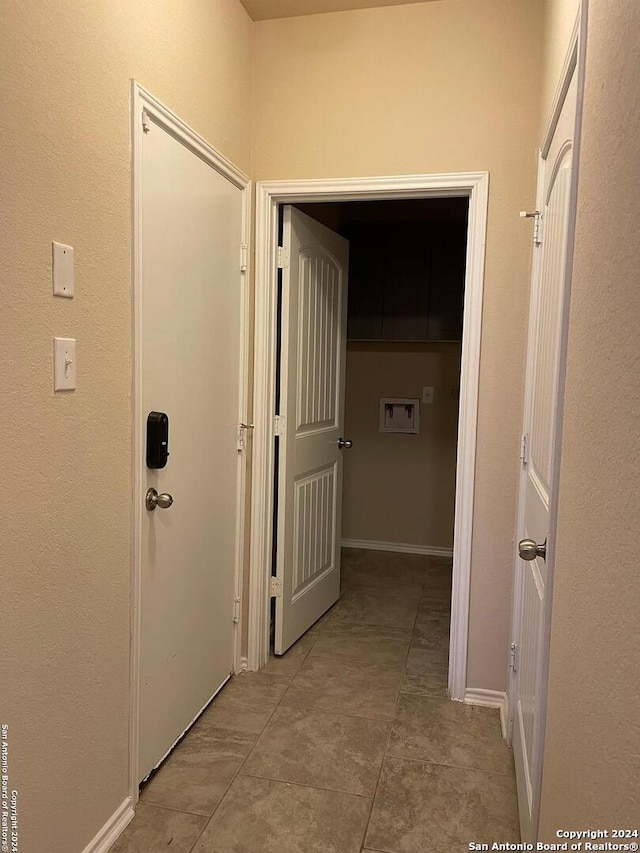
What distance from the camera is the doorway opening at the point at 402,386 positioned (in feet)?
14.5

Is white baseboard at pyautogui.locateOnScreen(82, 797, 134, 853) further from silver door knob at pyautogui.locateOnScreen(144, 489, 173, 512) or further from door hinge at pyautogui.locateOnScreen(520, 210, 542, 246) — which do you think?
door hinge at pyautogui.locateOnScreen(520, 210, 542, 246)

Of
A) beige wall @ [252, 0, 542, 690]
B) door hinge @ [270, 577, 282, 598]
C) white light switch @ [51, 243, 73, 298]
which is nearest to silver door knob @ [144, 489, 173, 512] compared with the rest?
white light switch @ [51, 243, 73, 298]

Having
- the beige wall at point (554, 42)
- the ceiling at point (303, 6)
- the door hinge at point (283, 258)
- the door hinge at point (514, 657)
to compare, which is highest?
the ceiling at point (303, 6)

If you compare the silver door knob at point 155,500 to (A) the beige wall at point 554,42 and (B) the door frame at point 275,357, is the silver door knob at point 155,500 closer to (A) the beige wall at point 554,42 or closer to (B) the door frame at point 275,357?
(B) the door frame at point 275,357

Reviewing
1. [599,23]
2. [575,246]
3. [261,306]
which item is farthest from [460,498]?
[599,23]

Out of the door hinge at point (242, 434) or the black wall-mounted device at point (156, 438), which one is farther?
the door hinge at point (242, 434)

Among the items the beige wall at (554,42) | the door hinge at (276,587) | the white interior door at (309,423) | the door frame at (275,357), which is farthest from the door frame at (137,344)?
the beige wall at (554,42)

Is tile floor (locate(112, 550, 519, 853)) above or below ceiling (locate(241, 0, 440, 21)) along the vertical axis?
below

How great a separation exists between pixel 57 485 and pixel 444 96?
203cm

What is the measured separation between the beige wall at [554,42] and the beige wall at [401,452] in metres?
2.51

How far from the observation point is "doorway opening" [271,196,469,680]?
4.43m

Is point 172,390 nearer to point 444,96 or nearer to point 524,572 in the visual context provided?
point 524,572

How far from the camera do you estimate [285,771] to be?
2.09 meters

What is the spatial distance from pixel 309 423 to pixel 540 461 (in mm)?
1493
